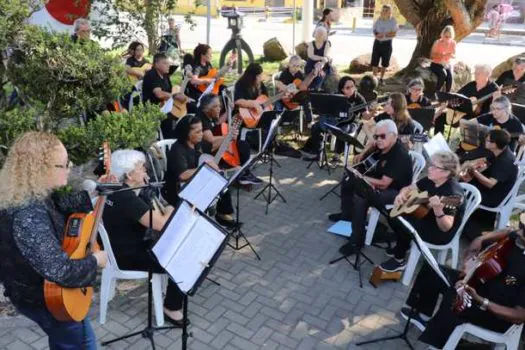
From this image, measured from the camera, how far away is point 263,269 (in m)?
5.04

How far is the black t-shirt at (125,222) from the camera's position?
12.1 feet

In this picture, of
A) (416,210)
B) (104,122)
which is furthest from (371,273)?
(104,122)

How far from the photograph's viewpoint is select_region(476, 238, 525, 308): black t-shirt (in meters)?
3.21

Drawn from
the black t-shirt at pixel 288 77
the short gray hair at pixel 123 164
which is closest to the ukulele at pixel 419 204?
the short gray hair at pixel 123 164

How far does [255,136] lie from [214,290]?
3.44m

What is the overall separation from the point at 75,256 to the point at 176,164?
2.46 m

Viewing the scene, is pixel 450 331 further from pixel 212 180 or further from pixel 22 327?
pixel 22 327

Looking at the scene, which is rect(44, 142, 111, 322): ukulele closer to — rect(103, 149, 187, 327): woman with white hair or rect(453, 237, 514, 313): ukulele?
rect(103, 149, 187, 327): woman with white hair

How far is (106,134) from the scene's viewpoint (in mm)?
4262

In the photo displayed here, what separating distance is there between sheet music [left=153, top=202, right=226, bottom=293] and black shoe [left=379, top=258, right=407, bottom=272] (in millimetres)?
2440

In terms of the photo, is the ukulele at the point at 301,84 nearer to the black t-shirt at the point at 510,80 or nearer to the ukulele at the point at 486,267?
the black t-shirt at the point at 510,80

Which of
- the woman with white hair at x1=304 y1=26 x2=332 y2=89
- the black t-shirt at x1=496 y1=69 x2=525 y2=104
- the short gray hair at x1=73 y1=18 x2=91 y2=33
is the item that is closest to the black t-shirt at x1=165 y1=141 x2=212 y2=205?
the short gray hair at x1=73 y1=18 x2=91 y2=33

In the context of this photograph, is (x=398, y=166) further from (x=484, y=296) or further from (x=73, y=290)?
(x=73, y=290)

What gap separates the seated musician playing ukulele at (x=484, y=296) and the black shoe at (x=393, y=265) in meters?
0.81
